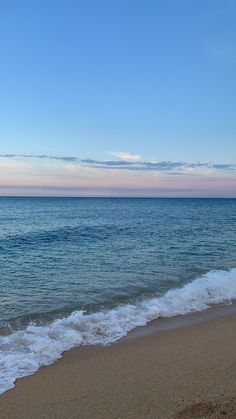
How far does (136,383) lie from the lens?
5992mm

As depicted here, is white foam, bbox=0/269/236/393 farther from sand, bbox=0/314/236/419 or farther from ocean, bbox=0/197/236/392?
sand, bbox=0/314/236/419

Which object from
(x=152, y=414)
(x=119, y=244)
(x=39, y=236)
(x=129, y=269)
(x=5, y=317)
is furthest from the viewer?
(x=39, y=236)

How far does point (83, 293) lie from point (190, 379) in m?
6.66

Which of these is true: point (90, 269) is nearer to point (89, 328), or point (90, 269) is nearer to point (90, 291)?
point (90, 291)

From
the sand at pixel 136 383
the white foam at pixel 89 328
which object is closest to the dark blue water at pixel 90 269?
the white foam at pixel 89 328

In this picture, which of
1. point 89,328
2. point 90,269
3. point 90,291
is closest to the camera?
point 89,328

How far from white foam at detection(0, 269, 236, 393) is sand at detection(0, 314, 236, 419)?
36 cm

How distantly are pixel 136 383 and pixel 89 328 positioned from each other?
3.08 m

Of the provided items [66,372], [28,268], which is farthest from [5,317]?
[28,268]

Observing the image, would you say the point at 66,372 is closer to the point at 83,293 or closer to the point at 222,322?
the point at 222,322

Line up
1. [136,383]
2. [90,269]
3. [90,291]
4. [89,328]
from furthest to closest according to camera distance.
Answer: [90,269], [90,291], [89,328], [136,383]

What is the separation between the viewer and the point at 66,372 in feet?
21.5

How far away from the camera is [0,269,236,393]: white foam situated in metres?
6.96

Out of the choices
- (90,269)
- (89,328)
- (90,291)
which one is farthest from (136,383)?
(90,269)
